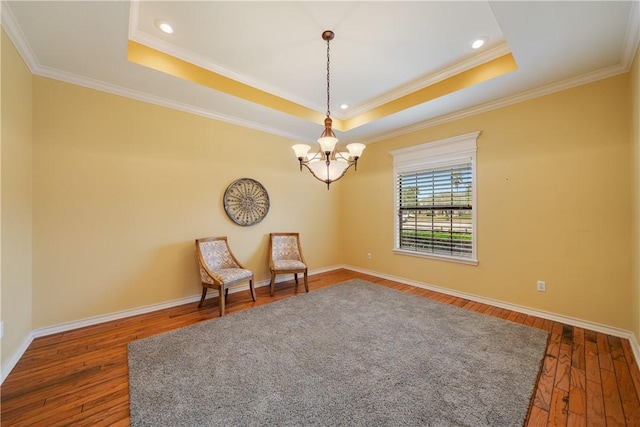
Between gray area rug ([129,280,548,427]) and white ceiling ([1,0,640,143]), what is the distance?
2750 mm

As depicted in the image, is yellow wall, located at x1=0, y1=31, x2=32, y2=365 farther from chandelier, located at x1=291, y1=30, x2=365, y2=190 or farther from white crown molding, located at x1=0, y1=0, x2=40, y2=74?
chandelier, located at x1=291, y1=30, x2=365, y2=190

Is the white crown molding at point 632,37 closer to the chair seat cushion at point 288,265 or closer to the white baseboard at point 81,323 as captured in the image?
the chair seat cushion at point 288,265

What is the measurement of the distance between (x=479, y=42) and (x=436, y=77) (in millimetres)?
635

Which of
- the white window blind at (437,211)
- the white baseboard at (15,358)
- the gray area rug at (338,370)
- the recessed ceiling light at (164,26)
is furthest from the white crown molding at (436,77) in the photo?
the white baseboard at (15,358)

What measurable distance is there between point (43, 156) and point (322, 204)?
12.9 ft

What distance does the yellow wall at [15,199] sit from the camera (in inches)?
77.7

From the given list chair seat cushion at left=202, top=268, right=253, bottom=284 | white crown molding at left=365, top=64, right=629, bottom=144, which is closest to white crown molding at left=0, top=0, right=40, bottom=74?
→ chair seat cushion at left=202, top=268, right=253, bottom=284

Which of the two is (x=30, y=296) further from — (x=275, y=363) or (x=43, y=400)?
(x=275, y=363)

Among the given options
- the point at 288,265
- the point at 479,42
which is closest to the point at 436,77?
the point at 479,42

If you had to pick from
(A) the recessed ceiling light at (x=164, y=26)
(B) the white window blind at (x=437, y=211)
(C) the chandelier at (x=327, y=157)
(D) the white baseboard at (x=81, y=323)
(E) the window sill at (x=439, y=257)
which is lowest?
(D) the white baseboard at (x=81, y=323)

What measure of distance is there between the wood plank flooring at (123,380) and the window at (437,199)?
129cm

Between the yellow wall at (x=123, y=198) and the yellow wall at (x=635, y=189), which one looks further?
the yellow wall at (x=123, y=198)

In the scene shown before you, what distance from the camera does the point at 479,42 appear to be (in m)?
2.53

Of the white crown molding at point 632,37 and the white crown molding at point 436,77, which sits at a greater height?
the white crown molding at point 436,77
